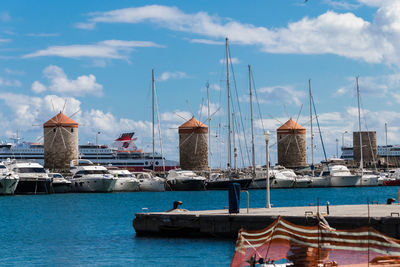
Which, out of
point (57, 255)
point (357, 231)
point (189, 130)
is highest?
point (189, 130)

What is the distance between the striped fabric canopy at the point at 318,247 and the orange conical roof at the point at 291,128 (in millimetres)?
96183

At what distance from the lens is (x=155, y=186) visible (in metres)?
81.5

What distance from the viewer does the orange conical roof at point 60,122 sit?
9456cm

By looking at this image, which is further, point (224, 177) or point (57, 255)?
Answer: point (224, 177)

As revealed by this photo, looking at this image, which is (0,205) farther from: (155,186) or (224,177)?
(224,177)

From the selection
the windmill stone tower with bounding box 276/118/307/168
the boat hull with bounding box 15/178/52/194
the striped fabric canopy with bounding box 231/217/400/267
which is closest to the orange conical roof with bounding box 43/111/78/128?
the boat hull with bounding box 15/178/52/194

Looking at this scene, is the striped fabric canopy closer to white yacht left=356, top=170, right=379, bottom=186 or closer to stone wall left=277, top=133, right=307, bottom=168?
white yacht left=356, top=170, right=379, bottom=186

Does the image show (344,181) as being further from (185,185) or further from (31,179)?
(31,179)

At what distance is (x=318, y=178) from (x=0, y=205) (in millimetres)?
44637

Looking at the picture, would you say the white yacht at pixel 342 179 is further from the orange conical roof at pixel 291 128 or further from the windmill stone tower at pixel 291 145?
the orange conical roof at pixel 291 128

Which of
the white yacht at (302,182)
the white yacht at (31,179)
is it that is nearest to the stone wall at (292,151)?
the white yacht at (302,182)

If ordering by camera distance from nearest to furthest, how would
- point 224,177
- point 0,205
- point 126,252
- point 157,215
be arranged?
point 126,252 < point 157,215 < point 0,205 < point 224,177

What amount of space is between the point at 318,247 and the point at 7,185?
57.4m

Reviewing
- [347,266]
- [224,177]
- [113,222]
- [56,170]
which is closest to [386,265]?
[347,266]
